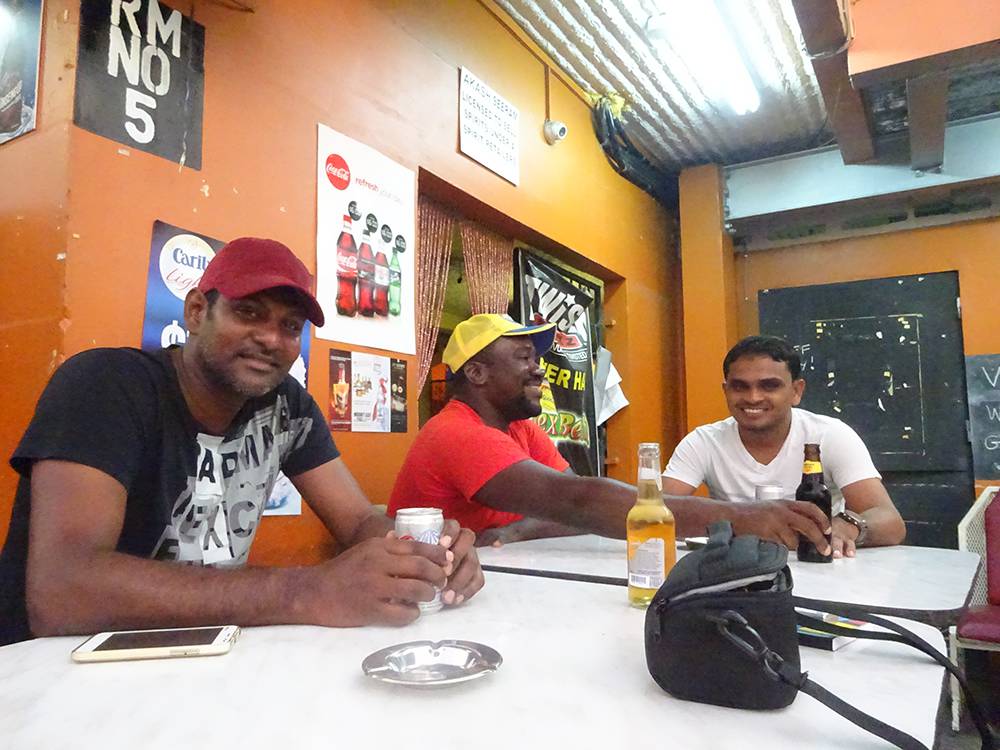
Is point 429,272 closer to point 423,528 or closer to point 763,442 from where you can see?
point 763,442

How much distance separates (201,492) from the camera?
4.58 feet

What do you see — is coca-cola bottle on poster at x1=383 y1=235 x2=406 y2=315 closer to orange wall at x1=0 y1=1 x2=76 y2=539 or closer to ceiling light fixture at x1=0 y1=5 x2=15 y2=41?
orange wall at x1=0 y1=1 x2=76 y2=539

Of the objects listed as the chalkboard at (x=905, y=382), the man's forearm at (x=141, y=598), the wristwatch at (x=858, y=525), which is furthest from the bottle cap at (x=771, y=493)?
the chalkboard at (x=905, y=382)

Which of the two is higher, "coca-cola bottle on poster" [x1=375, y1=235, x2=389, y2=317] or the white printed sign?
the white printed sign

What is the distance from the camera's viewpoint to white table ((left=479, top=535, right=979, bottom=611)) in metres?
1.21

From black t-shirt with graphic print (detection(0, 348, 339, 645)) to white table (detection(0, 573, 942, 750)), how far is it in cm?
33

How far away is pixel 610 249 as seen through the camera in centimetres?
465

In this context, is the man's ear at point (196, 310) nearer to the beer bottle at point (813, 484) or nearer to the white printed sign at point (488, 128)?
the beer bottle at point (813, 484)

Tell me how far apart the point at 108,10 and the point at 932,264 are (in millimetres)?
5298

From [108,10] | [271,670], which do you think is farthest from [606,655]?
[108,10]

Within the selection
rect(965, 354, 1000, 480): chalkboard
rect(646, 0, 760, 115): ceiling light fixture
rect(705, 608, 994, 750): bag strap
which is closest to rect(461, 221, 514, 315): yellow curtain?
rect(646, 0, 760, 115): ceiling light fixture

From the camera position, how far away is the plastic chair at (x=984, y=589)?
6.77 feet

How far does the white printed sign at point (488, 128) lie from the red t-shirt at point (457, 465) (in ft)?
5.12

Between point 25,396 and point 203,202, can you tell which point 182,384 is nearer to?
point 25,396
